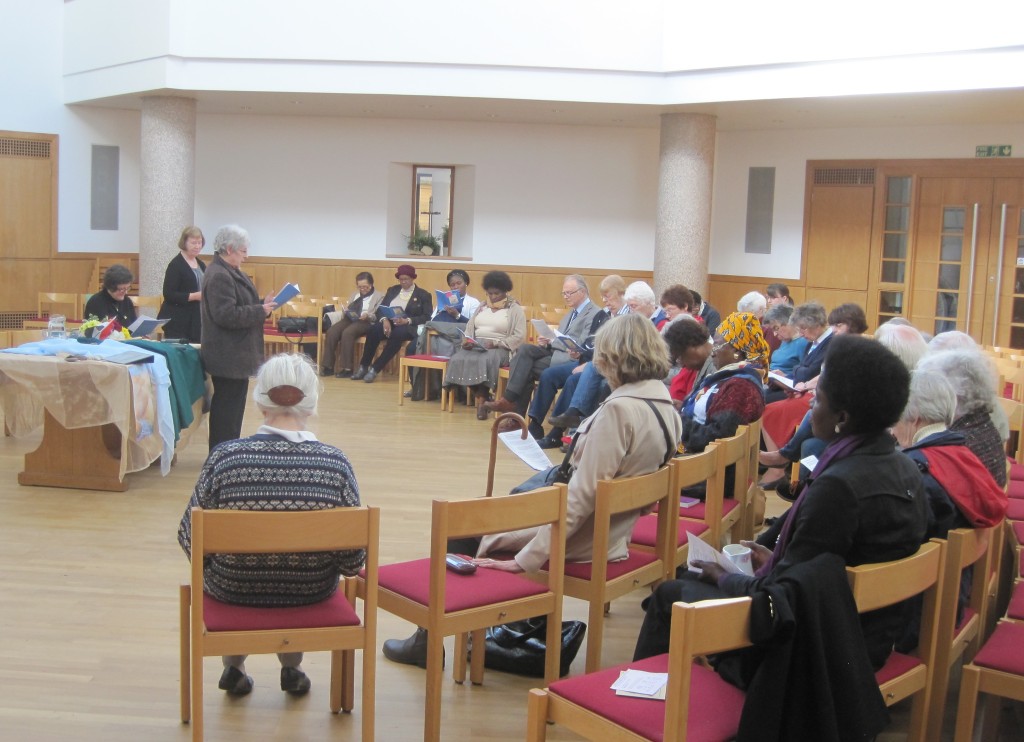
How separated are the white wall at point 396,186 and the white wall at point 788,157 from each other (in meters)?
0.93

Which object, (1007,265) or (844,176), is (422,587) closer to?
(1007,265)

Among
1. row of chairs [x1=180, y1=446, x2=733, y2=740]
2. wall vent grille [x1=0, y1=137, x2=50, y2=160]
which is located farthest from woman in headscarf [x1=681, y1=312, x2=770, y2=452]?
wall vent grille [x1=0, y1=137, x2=50, y2=160]

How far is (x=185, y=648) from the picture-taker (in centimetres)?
333

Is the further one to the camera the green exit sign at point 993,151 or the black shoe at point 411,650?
the green exit sign at point 993,151

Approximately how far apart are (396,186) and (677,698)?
491 inches

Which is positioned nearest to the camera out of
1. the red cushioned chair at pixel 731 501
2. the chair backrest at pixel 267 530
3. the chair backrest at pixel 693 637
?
the chair backrest at pixel 693 637

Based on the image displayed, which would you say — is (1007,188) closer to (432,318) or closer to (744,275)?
(744,275)

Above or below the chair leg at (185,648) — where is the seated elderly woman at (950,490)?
above

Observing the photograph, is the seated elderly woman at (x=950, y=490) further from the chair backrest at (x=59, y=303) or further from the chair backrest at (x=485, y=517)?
the chair backrest at (x=59, y=303)

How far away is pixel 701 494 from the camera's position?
Result: 4.69m

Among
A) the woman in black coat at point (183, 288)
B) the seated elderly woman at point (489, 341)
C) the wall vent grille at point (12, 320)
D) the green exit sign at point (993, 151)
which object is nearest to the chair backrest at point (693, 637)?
the woman in black coat at point (183, 288)

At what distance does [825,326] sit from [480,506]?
498 cm

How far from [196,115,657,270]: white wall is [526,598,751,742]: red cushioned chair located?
444 inches

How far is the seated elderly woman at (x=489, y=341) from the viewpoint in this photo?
9.51 m
